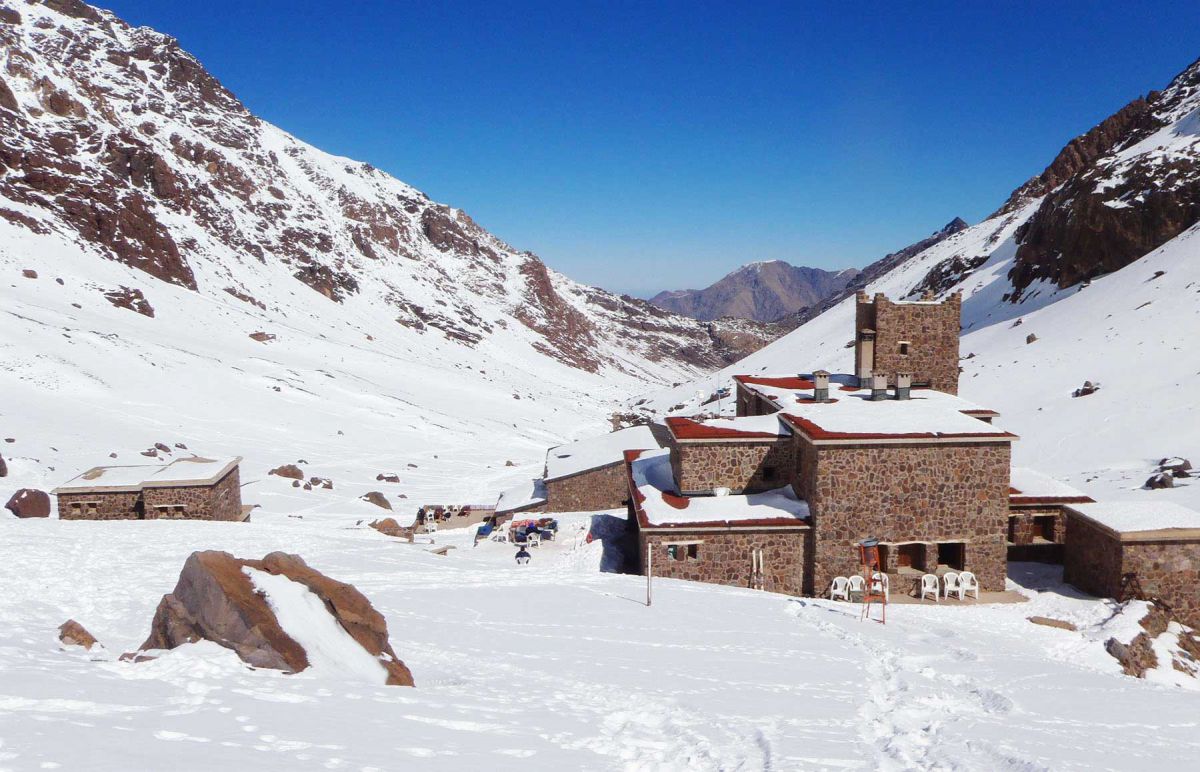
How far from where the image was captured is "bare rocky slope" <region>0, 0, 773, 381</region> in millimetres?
77250

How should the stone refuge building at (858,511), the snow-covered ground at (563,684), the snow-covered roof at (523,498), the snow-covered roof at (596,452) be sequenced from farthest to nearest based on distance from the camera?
1. the snow-covered roof at (596,452)
2. the snow-covered roof at (523,498)
3. the stone refuge building at (858,511)
4. the snow-covered ground at (563,684)

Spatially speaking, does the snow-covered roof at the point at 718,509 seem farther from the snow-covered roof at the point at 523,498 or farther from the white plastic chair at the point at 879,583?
the snow-covered roof at the point at 523,498

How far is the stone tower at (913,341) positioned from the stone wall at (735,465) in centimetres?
751

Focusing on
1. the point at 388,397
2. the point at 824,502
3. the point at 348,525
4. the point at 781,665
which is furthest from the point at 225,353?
the point at 781,665

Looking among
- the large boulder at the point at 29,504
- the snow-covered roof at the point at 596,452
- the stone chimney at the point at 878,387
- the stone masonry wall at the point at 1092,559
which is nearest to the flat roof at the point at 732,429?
the stone chimney at the point at 878,387

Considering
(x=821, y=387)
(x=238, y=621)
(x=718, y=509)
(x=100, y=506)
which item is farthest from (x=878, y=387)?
(x=100, y=506)

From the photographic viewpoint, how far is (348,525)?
2655cm

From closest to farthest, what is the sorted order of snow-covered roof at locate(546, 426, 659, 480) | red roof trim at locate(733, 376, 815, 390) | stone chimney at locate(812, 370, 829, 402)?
stone chimney at locate(812, 370, 829, 402) < red roof trim at locate(733, 376, 815, 390) < snow-covered roof at locate(546, 426, 659, 480)

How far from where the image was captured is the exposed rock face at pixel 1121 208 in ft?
182

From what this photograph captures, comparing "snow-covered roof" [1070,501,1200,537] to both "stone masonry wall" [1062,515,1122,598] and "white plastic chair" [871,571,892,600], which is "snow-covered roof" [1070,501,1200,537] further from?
"white plastic chair" [871,571,892,600]

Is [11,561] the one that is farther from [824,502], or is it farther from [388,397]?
[388,397]

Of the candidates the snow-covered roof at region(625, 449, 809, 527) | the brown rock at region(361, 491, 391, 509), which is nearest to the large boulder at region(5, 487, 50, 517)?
the brown rock at region(361, 491, 391, 509)

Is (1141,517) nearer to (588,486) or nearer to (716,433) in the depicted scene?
(716,433)

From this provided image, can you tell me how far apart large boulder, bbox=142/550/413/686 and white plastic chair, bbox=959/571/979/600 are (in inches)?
592
